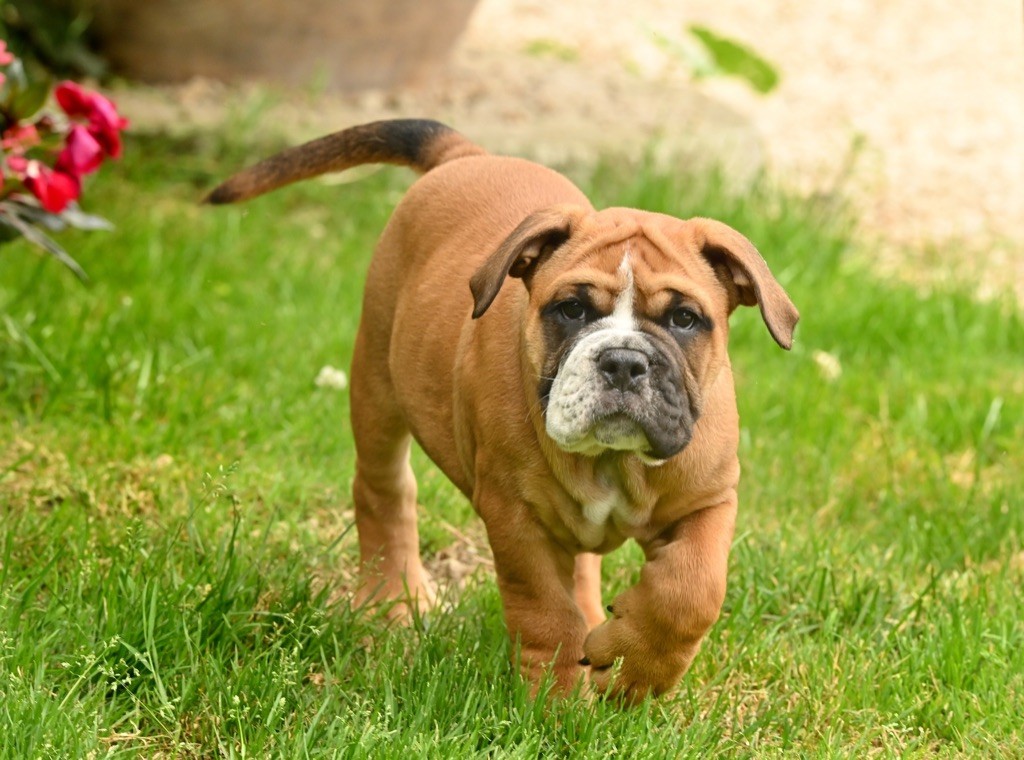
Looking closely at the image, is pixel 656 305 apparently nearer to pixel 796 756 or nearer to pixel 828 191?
pixel 796 756

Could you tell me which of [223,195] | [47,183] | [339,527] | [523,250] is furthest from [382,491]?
[47,183]

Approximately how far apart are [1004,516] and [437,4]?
4876mm

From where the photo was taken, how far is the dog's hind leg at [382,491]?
14.4ft

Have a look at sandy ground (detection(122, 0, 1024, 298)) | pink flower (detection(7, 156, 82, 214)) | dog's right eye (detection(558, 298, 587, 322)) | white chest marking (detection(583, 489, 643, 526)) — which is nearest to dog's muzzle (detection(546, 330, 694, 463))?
dog's right eye (detection(558, 298, 587, 322))

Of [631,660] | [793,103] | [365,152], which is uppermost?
[365,152]

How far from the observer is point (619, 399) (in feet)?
10.5

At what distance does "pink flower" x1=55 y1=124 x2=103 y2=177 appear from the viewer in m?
4.98

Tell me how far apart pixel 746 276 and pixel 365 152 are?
158 centimetres

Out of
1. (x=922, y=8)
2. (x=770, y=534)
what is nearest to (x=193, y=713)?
(x=770, y=534)

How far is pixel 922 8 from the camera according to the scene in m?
13.6

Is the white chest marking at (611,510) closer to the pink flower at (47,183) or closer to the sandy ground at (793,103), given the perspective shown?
the pink flower at (47,183)

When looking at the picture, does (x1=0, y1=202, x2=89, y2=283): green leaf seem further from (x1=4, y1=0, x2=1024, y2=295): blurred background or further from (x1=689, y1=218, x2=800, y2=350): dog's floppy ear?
(x1=4, y1=0, x2=1024, y2=295): blurred background

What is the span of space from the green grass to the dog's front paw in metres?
0.06

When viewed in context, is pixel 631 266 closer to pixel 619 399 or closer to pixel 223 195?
pixel 619 399
